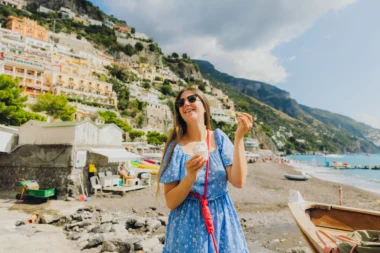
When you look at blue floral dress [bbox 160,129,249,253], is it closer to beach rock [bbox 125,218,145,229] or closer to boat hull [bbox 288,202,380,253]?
boat hull [bbox 288,202,380,253]

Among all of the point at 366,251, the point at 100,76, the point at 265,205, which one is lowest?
the point at 265,205

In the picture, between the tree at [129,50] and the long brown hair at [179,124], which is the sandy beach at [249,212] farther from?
the tree at [129,50]

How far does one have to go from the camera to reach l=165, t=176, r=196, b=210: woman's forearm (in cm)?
131

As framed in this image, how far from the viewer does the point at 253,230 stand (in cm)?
737

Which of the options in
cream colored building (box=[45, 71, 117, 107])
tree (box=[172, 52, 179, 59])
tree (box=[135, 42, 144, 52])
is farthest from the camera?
tree (box=[172, 52, 179, 59])

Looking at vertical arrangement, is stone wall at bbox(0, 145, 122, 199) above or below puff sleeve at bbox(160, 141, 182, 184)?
below

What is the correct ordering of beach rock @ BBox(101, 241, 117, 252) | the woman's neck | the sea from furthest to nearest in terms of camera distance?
the sea, beach rock @ BBox(101, 241, 117, 252), the woman's neck

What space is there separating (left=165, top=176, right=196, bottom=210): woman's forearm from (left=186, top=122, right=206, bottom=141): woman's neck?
0.41 m

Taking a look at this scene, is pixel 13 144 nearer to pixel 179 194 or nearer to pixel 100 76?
pixel 179 194

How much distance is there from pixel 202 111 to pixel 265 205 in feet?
34.6

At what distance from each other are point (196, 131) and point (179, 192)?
467 millimetres

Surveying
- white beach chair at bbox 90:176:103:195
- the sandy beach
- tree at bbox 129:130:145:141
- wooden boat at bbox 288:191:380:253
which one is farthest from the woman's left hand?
tree at bbox 129:130:145:141

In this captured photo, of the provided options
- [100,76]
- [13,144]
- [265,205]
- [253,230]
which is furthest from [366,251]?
[100,76]

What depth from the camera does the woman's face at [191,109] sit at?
1.62 metres
